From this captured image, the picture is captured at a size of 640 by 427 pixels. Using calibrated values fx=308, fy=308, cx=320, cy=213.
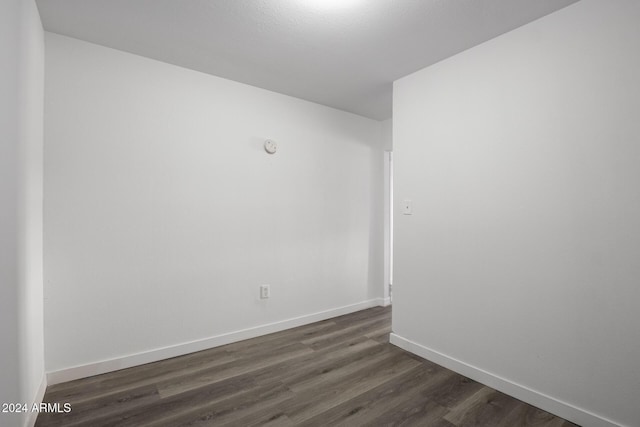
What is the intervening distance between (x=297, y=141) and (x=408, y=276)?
1.77 meters

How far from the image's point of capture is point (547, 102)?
1.89m

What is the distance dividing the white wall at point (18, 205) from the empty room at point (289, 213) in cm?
2

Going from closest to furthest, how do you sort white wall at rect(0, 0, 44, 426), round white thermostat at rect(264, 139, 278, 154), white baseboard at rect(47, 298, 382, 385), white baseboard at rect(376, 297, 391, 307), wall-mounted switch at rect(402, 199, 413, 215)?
white wall at rect(0, 0, 44, 426) < white baseboard at rect(47, 298, 382, 385) < wall-mounted switch at rect(402, 199, 413, 215) < round white thermostat at rect(264, 139, 278, 154) < white baseboard at rect(376, 297, 391, 307)

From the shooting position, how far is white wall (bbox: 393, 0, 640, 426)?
1627 millimetres

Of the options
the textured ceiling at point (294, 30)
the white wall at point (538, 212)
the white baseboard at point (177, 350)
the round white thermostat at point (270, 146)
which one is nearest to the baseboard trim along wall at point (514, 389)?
the white wall at point (538, 212)

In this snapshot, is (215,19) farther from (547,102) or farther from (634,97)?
(634,97)

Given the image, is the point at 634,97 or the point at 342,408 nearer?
the point at 634,97

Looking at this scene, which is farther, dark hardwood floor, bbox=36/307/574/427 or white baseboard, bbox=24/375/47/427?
dark hardwood floor, bbox=36/307/574/427

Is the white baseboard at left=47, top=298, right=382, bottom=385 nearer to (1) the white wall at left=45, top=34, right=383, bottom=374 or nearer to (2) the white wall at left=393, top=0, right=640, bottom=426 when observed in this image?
(1) the white wall at left=45, top=34, right=383, bottom=374

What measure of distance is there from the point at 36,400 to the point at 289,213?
2243 mm

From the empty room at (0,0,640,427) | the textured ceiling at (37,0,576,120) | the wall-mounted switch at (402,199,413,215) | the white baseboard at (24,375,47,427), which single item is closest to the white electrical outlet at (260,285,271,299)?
the empty room at (0,0,640,427)

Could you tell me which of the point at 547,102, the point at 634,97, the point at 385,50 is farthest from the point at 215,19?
the point at 634,97

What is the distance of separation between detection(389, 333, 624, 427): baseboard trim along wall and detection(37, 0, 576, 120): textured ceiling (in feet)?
7.64

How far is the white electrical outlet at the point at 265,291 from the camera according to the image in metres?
3.02
